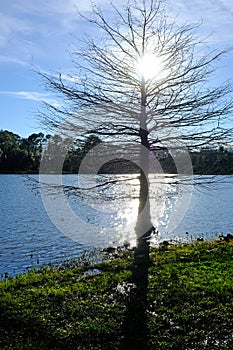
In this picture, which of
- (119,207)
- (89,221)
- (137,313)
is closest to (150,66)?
(137,313)

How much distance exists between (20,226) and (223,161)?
14.4 meters

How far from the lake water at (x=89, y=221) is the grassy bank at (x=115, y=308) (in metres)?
3.52

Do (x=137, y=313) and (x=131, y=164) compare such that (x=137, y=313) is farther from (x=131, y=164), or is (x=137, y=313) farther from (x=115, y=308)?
(x=131, y=164)

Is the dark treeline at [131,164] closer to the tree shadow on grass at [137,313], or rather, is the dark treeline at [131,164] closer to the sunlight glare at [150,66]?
the sunlight glare at [150,66]

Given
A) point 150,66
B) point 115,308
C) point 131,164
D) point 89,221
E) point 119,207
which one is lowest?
point 89,221

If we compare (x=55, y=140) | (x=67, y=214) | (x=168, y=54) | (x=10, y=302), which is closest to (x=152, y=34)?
(x=168, y=54)

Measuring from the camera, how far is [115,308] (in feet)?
25.7

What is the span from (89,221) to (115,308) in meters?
19.3

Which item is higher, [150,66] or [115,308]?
[150,66]

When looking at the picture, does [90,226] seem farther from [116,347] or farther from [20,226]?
[116,347]

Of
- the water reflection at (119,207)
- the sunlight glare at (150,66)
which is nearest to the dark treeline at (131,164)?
the water reflection at (119,207)

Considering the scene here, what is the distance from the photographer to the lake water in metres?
14.2

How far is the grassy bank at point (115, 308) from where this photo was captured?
21.1 feet

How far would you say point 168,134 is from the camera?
13.0 meters
